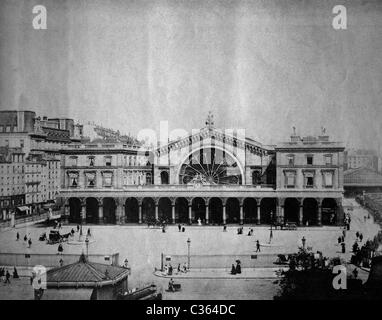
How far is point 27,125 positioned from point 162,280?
15.6 ft

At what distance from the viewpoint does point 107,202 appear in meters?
14.5

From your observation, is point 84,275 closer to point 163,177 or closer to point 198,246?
point 198,246

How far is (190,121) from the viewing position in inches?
504

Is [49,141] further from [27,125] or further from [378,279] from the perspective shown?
[378,279]

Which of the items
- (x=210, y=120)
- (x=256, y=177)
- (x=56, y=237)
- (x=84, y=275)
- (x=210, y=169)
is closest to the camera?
(x=84, y=275)

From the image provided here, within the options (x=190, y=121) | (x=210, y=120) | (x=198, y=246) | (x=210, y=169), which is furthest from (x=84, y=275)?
(x=210, y=169)

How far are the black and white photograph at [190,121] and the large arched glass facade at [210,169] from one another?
3.83 feet

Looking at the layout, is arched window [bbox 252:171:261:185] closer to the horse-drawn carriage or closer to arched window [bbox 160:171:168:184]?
arched window [bbox 160:171:168:184]

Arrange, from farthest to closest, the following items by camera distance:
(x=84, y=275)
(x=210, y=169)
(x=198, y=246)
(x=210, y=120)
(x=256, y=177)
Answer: (x=210, y=169)
(x=256, y=177)
(x=210, y=120)
(x=198, y=246)
(x=84, y=275)

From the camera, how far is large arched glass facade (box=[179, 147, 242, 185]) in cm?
1473

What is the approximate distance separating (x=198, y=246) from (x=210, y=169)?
302cm

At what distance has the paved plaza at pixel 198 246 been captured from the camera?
1190 centimetres

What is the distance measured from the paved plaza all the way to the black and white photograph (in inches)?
1.3

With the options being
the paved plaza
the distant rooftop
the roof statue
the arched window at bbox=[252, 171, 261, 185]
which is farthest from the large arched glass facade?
the distant rooftop
